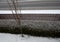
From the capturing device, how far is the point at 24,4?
5.27 ft

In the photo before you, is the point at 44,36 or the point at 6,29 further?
the point at 6,29

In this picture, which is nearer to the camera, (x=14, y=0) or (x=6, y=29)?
(x=14, y=0)

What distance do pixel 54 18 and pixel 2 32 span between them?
0.85 meters

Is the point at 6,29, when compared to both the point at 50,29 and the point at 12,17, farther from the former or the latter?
the point at 50,29

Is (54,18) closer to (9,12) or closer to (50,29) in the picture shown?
(50,29)

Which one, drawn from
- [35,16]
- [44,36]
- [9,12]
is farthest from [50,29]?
[9,12]

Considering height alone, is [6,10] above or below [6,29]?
above

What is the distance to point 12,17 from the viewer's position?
5.36ft

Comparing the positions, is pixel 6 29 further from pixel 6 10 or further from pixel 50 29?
pixel 50 29

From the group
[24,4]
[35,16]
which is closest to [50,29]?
[35,16]

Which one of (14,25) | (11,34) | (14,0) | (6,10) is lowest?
(11,34)

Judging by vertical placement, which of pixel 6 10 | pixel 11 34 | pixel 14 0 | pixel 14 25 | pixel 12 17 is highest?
pixel 14 0

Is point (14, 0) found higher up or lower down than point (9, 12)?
higher up

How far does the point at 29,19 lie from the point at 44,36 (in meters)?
0.36
